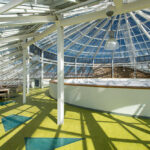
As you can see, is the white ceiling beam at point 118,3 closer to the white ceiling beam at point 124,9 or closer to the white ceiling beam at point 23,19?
the white ceiling beam at point 124,9

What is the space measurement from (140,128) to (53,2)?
436 cm

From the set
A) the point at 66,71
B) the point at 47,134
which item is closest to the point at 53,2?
the point at 47,134

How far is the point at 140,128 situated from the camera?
2809mm

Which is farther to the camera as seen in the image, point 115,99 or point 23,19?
point 115,99

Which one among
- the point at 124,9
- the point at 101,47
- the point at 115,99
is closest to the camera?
the point at 124,9

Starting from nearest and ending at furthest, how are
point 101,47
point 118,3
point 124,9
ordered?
point 118,3 < point 124,9 < point 101,47

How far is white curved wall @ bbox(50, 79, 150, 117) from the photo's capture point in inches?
137

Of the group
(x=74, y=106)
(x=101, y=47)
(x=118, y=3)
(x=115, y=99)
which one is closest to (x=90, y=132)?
(x=115, y=99)

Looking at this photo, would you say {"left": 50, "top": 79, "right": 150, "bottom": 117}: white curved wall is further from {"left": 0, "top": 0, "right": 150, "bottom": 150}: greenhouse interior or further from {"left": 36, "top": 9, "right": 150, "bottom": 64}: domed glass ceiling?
{"left": 36, "top": 9, "right": 150, "bottom": 64}: domed glass ceiling

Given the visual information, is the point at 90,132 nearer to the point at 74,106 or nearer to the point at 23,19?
the point at 74,106

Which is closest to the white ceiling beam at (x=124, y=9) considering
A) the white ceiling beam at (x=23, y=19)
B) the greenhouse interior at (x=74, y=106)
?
the greenhouse interior at (x=74, y=106)

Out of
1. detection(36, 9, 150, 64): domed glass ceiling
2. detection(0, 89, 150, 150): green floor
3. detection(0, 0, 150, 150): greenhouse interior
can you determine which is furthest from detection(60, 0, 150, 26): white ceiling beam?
detection(36, 9, 150, 64): domed glass ceiling

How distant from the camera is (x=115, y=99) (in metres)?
3.82

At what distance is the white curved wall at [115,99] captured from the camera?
3.48m
